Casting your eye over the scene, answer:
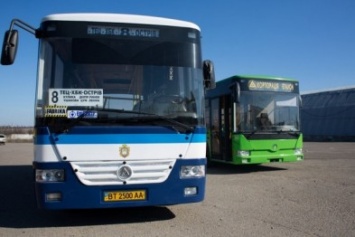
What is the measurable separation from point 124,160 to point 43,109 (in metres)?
1.40

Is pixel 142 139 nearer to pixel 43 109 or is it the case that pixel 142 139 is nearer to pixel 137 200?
pixel 137 200

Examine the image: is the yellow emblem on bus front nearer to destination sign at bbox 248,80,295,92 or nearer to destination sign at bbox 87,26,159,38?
destination sign at bbox 87,26,159,38

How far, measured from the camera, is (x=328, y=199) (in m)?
8.67

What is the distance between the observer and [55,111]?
6133mm

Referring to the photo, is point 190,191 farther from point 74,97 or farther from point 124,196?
point 74,97

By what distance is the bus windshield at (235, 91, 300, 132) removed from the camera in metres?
13.4

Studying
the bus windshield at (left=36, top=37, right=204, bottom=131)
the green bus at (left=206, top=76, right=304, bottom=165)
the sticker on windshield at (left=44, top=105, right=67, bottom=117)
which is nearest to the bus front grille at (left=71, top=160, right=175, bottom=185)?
the bus windshield at (left=36, top=37, right=204, bottom=131)

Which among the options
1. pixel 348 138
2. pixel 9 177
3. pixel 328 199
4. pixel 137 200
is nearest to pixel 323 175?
pixel 328 199

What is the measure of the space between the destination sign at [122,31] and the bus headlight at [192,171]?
214 centimetres

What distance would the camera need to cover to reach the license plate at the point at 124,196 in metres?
6.21

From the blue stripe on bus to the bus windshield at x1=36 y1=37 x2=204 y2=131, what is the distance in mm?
151

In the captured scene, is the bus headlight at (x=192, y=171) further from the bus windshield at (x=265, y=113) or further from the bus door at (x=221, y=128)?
the bus door at (x=221, y=128)

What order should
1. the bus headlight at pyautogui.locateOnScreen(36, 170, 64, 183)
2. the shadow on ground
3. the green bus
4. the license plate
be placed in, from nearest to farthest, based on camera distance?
the bus headlight at pyautogui.locateOnScreen(36, 170, 64, 183)
the license plate
the shadow on ground
the green bus

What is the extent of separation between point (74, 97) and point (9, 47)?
122 centimetres
